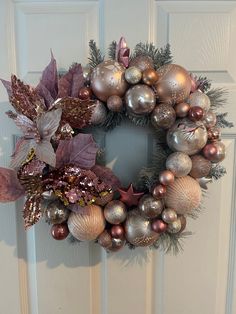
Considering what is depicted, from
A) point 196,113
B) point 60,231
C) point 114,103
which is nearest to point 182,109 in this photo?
point 196,113

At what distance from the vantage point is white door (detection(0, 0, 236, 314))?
76 centimetres

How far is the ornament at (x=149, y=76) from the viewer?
646mm

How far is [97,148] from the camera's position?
2.18 ft

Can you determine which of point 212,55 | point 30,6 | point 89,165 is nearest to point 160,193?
point 89,165

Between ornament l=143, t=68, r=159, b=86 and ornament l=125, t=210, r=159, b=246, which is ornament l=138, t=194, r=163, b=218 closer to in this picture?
ornament l=125, t=210, r=159, b=246

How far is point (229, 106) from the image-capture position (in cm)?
79

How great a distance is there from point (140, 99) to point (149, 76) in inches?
2.0

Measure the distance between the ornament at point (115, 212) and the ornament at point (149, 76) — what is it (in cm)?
26

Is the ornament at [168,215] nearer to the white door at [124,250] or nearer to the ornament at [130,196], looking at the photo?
the ornament at [130,196]

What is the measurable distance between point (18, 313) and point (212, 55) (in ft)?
2.82

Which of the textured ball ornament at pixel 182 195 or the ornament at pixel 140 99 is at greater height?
the ornament at pixel 140 99

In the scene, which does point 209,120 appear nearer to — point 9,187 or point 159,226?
point 159,226

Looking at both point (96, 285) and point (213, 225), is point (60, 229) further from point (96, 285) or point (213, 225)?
point (213, 225)

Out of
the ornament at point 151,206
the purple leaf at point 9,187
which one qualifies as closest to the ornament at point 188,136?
the ornament at point 151,206
